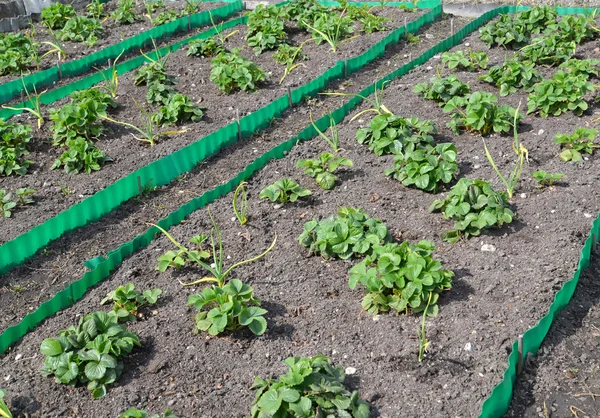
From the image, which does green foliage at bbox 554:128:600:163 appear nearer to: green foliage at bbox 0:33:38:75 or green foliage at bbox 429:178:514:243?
green foliage at bbox 429:178:514:243

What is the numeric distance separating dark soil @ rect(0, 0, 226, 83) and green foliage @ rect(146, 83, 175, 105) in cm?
197

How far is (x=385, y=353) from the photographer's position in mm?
3668

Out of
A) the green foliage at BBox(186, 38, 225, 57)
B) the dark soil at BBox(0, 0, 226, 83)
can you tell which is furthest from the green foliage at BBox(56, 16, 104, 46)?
the green foliage at BBox(186, 38, 225, 57)

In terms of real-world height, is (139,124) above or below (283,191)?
above

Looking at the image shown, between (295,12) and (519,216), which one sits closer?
(519,216)

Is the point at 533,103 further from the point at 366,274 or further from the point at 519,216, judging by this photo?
the point at 366,274

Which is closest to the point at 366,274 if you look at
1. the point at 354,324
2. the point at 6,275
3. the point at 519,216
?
the point at 354,324

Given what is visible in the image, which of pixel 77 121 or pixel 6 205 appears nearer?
pixel 6 205

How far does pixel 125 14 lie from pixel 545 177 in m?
6.81

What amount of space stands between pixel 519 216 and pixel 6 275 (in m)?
3.37

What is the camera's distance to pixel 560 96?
20.0ft

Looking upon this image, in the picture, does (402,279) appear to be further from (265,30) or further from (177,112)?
(265,30)

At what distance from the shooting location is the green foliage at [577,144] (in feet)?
17.7

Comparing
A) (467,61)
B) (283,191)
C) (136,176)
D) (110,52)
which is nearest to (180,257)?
(283,191)
